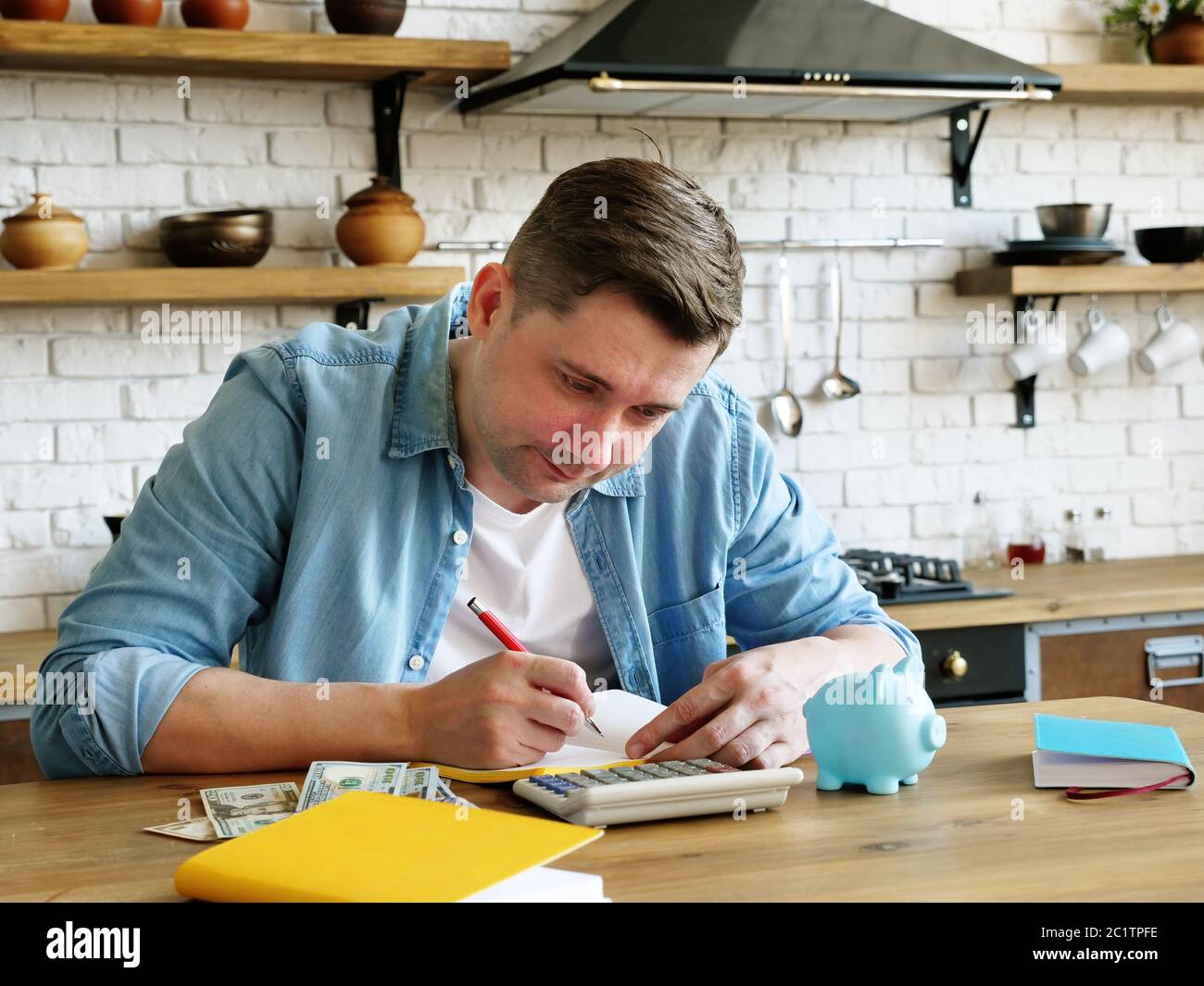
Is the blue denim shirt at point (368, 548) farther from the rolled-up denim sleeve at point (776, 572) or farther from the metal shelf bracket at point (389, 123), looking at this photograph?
the metal shelf bracket at point (389, 123)

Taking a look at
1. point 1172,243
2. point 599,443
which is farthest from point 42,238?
point 1172,243

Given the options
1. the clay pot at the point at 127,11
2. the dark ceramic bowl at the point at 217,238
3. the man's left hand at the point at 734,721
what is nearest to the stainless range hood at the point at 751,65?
the dark ceramic bowl at the point at 217,238

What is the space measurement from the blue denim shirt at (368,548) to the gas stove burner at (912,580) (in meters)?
1.07

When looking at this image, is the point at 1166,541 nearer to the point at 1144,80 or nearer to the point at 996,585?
the point at 996,585

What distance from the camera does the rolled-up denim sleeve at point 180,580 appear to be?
1366mm

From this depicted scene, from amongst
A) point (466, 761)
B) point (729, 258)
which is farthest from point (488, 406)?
point (466, 761)

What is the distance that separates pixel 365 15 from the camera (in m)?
2.92

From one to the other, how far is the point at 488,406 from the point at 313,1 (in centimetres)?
186

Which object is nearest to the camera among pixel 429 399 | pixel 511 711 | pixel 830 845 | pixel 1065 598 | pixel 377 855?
pixel 377 855

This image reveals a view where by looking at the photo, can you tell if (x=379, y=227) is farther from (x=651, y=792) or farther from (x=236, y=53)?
(x=651, y=792)

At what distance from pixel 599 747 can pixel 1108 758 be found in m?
0.45

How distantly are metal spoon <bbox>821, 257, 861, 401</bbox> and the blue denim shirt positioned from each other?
1.56m

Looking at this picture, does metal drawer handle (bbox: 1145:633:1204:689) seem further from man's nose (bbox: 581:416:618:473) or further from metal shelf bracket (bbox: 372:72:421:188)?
man's nose (bbox: 581:416:618:473)

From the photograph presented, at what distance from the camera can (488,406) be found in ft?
5.09
